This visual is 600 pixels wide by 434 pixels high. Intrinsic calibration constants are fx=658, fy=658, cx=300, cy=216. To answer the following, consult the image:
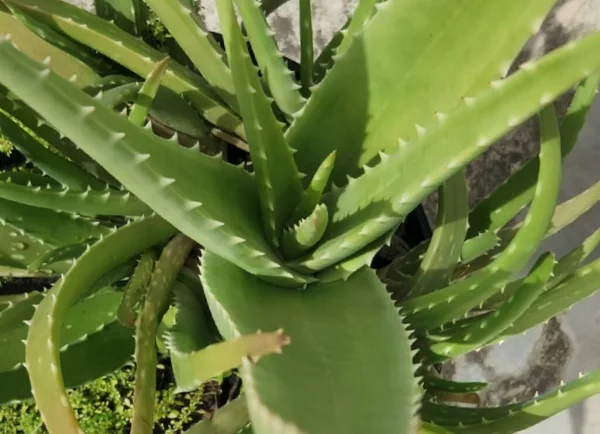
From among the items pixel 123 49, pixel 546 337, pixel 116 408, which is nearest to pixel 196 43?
pixel 123 49

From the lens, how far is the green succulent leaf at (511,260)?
0.28 meters

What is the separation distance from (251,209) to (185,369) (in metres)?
0.10

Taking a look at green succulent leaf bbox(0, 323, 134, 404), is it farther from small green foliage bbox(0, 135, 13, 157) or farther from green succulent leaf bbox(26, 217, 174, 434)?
small green foliage bbox(0, 135, 13, 157)

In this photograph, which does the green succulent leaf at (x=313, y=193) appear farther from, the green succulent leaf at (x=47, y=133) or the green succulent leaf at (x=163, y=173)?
the green succulent leaf at (x=47, y=133)

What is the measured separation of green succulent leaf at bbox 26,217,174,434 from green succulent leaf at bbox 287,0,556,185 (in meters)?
0.08

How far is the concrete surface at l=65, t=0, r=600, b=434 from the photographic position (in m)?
0.58

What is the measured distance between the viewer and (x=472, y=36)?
0.26 m

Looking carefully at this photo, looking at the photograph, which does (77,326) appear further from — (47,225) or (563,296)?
(563,296)

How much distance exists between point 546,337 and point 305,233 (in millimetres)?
415

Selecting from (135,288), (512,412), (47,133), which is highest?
(47,133)

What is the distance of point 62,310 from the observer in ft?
0.84

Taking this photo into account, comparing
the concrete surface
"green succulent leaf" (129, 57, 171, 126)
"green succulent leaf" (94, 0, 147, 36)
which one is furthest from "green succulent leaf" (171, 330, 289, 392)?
the concrete surface

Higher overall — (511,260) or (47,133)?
(47,133)

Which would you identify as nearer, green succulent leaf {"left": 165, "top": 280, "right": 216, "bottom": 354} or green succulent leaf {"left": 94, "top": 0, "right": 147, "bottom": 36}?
green succulent leaf {"left": 165, "top": 280, "right": 216, "bottom": 354}
